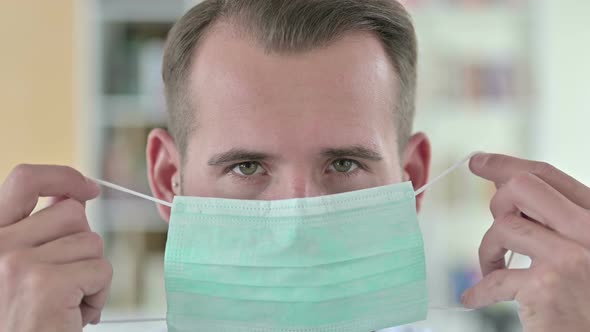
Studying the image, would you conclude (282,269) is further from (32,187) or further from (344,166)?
(32,187)

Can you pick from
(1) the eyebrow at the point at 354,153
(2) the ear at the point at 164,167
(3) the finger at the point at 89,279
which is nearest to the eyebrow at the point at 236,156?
(1) the eyebrow at the point at 354,153

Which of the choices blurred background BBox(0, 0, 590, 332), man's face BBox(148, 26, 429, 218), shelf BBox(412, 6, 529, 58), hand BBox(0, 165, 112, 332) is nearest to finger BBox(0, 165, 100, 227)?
hand BBox(0, 165, 112, 332)

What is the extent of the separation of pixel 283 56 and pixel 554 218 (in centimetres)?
64

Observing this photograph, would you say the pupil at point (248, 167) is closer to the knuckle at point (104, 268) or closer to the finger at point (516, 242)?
the knuckle at point (104, 268)

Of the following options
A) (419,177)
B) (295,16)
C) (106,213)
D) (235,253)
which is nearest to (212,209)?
(235,253)

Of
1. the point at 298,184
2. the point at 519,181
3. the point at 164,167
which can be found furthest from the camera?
the point at 164,167

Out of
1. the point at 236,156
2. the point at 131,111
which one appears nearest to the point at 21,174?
the point at 236,156

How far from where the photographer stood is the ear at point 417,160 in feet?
6.09

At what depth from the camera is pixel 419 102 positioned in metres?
4.61

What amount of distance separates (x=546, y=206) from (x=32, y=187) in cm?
93

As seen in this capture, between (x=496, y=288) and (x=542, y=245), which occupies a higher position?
(x=542, y=245)

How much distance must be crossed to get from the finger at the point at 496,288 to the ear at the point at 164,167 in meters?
0.75

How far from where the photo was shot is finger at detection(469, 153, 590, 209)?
1.38 meters

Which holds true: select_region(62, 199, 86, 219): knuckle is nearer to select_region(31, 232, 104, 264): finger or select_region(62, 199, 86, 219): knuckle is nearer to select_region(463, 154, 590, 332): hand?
select_region(31, 232, 104, 264): finger
